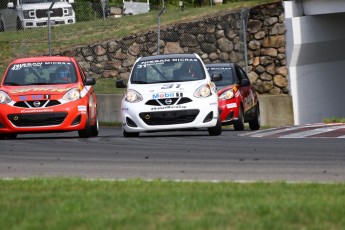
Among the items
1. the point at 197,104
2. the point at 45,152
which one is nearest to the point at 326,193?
the point at 45,152

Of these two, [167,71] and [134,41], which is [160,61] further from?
[134,41]

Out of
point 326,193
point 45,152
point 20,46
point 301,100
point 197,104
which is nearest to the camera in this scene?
point 326,193

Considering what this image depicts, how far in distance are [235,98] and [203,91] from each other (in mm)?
4008

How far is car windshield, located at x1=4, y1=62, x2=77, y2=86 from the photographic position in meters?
23.3

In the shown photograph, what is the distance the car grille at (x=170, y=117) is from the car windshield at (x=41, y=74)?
188 centimetres

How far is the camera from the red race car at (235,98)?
26.1 m

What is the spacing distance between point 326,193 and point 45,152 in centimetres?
772

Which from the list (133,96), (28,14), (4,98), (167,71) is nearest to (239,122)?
(167,71)

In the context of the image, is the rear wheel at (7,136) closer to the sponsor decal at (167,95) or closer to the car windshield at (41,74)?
the car windshield at (41,74)

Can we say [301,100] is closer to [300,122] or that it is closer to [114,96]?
[300,122]

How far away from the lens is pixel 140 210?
1022 cm

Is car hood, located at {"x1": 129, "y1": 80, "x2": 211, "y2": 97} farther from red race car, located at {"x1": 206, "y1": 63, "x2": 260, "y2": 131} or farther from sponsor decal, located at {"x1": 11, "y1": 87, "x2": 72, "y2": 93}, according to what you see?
red race car, located at {"x1": 206, "y1": 63, "x2": 260, "y2": 131}

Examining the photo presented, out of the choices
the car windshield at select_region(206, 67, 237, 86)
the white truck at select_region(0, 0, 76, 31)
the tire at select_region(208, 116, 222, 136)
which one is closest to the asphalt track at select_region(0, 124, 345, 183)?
the tire at select_region(208, 116, 222, 136)

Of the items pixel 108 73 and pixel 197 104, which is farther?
pixel 108 73
